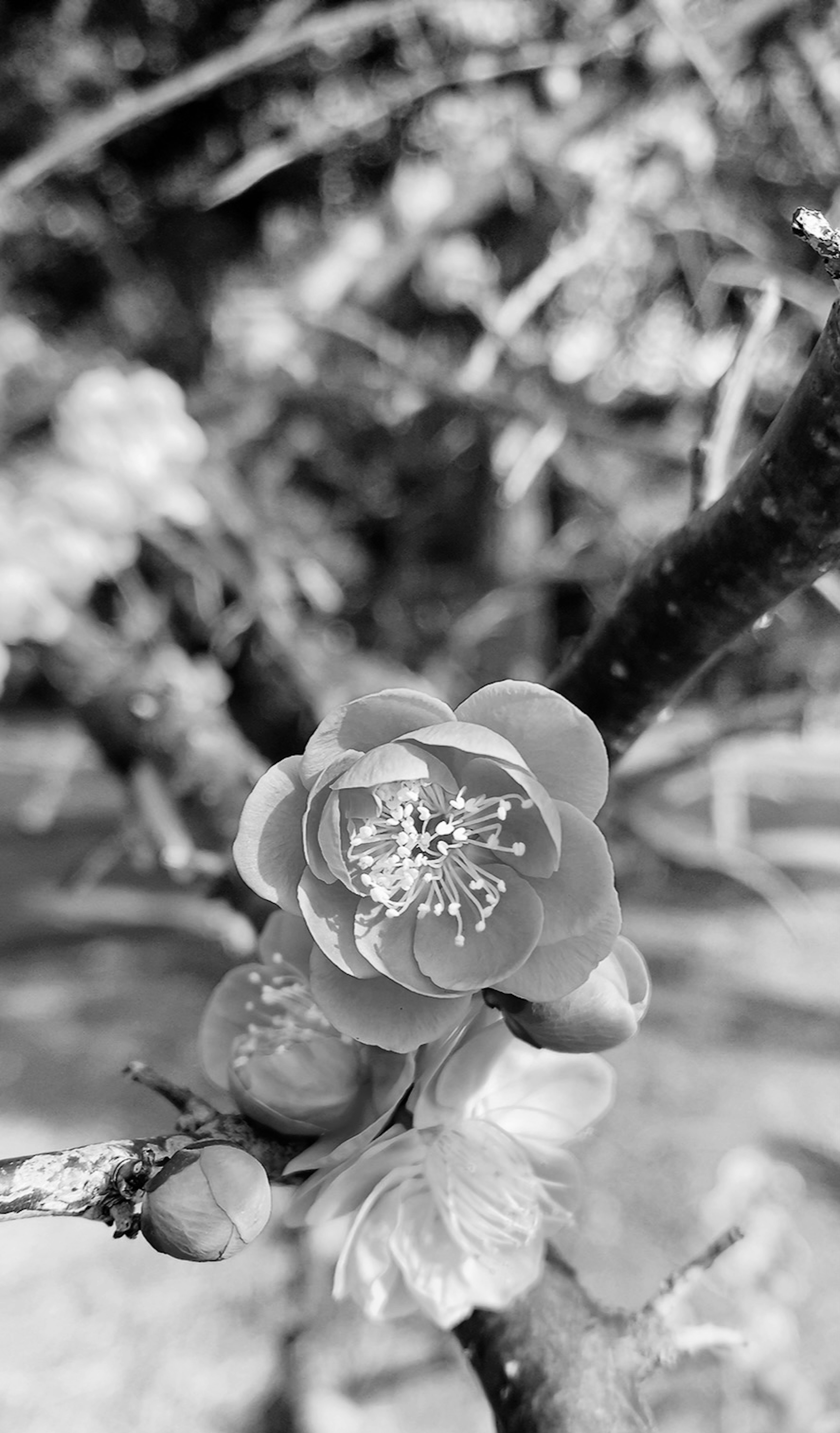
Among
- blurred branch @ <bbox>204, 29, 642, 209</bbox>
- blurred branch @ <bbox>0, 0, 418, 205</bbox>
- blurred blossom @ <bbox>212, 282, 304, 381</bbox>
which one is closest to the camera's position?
blurred branch @ <bbox>0, 0, 418, 205</bbox>

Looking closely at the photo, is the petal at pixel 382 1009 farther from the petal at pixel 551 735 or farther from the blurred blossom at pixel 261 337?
the blurred blossom at pixel 261 337

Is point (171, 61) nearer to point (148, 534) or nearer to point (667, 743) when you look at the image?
point (148, 534)

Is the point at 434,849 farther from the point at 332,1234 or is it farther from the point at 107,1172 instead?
the point at 332,1234

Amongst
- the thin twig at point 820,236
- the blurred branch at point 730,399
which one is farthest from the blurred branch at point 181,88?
the thin twig at point 820,236

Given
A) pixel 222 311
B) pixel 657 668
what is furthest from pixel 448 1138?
pixel 222 311

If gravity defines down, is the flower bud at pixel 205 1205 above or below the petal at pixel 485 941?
below

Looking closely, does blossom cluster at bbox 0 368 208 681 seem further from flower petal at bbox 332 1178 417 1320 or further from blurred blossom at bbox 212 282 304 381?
flower petal at bbox 332 1178 417 1320

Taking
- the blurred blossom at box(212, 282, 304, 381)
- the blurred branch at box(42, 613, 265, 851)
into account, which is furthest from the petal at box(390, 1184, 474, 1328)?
the blurred blossom at box(212, 282, 304, 381)
